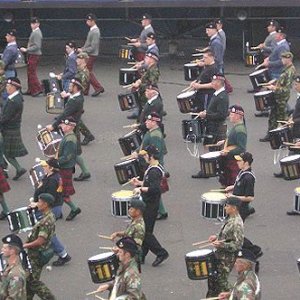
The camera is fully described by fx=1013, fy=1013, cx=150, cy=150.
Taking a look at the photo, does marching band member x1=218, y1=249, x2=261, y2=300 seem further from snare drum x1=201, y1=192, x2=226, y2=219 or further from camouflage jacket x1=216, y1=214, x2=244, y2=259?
snare drum x1=201, y1=192, x2=226, y2=219

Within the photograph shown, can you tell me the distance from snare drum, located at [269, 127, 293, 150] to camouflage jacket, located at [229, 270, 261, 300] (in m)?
5.66

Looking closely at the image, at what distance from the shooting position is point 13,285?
10.0m

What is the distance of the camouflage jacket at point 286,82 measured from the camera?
55.4 ft

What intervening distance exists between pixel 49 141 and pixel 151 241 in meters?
3.46

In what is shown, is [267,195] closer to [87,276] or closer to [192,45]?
[87,276]

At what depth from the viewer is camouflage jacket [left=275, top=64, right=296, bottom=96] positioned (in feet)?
Result: 55.4

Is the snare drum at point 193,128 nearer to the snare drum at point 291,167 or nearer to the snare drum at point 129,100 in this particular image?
the snare drum at point 129,100

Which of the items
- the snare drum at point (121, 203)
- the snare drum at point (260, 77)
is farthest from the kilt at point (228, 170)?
the snare drum at point (260, 77)

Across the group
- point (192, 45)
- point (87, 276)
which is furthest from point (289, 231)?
point (192, 45)

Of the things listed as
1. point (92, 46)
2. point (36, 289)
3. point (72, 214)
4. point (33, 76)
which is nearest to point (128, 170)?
point (72, 214)

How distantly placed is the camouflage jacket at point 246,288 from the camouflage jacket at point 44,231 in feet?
8.62

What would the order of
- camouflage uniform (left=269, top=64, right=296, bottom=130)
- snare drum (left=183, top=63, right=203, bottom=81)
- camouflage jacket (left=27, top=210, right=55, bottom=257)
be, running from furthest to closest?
1. snare drum (left=183, top=63, right=203, bottom=81)
2. camouflage uniform (left=269, top=64, right=296, bottom=130)
3. camouflage jacket (left=27, top=210, right=55, bottom=257)

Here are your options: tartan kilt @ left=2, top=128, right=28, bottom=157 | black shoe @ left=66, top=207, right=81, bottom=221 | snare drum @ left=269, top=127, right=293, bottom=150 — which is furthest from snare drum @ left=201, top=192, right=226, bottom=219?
tartan kilt @ left=2, top=128, right=28, bottom=157

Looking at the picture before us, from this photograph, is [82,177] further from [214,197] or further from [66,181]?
[214,197]
